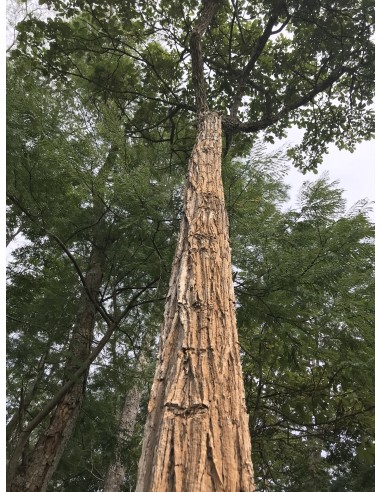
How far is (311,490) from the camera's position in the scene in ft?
21.4

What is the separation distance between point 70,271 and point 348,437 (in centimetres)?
408

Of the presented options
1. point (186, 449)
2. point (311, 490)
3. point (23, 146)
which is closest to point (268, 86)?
point (23, 146)

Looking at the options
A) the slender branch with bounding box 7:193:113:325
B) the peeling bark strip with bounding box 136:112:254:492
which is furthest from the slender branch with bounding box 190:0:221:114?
the peeling bark strip with bounding box 136:112:254:492

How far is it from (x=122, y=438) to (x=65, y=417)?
4.49 ft

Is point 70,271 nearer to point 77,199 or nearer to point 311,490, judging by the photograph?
point 77,199

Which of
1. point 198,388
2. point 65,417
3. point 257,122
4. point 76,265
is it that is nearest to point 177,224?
point 76,265

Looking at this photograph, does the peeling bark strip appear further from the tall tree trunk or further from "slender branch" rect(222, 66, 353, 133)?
"slender branch" rect(222, 66, 353, 133)

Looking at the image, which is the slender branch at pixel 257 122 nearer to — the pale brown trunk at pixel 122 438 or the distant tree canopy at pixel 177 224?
the distant tree canopy at pixel 177 224

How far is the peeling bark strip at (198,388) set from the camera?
1.32 meters

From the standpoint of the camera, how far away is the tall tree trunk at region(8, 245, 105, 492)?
3771mm

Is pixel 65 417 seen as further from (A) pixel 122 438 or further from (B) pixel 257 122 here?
(B) pixel 257 122

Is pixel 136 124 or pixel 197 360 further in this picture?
pixel 136 124

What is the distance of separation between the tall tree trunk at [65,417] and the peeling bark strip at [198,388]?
2.21 meters

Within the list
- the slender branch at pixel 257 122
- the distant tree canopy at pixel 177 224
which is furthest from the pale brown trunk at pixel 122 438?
the slender branch at pixel 257 122
